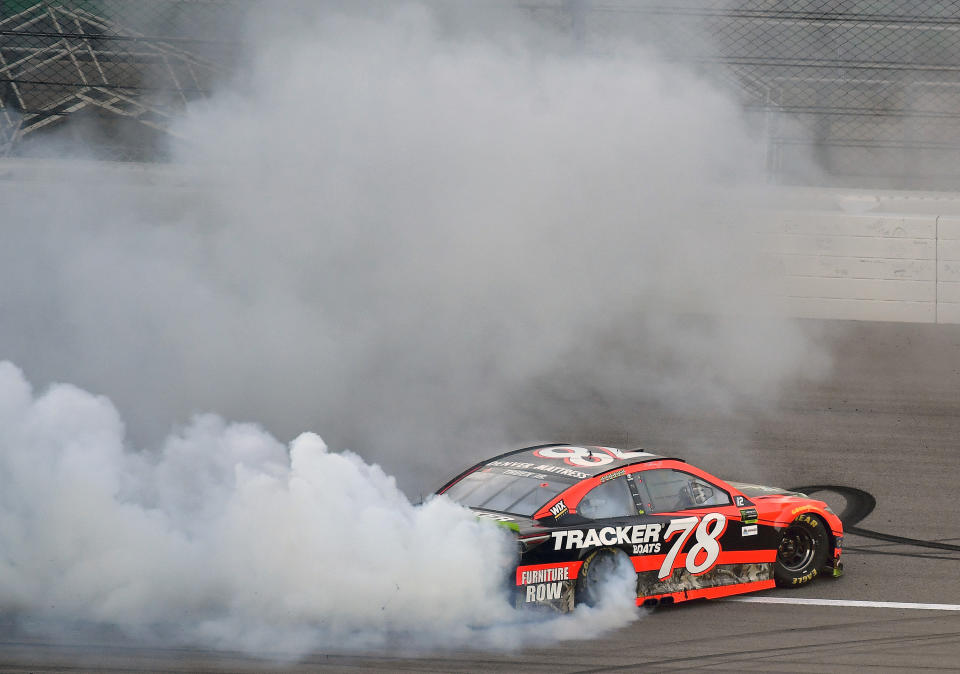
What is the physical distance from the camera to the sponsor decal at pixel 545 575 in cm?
665

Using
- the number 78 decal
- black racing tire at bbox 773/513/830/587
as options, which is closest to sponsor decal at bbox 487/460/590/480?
the number 78 decal

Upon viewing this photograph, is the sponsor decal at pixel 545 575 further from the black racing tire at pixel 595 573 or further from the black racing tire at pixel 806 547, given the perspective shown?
the black racing tire at pixel 806 547

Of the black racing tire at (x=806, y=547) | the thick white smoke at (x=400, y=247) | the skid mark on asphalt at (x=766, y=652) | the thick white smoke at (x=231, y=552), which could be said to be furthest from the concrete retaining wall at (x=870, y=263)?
the thick white smoke at (x=231, y=552)

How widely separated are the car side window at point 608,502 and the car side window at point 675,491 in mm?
107

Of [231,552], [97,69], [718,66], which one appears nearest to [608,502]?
[231,552]

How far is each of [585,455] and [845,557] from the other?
84.0 inches

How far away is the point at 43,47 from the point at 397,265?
15.7ft

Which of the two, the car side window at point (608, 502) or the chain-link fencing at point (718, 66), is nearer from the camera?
the car side window at point (608, 502)

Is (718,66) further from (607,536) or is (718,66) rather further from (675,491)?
(607,536)

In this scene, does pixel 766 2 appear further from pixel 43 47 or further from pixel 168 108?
pixel 43 47

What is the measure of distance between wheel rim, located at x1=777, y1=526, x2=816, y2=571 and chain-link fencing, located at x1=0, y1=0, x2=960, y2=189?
5693mm

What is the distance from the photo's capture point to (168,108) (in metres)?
12.2

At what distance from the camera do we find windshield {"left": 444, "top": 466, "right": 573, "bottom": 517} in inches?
277

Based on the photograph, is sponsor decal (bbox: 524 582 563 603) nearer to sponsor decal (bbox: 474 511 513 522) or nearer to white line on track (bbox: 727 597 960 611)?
sponsor decal (bbox: 474 511 513 522)
